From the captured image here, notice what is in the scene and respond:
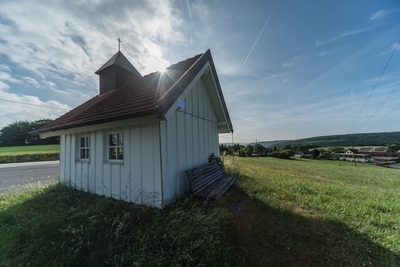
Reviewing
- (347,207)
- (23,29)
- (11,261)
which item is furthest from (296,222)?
(23,29)

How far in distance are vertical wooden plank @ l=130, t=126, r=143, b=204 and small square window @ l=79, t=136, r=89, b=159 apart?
9.41 feet

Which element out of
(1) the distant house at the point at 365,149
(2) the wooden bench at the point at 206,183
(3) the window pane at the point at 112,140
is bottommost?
(1) the distant house at the point at 365,149

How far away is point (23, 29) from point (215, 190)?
30.8 ft

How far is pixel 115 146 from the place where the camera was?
192 inches

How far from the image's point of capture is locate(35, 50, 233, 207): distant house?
13.0 feet

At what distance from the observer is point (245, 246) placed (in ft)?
8.83

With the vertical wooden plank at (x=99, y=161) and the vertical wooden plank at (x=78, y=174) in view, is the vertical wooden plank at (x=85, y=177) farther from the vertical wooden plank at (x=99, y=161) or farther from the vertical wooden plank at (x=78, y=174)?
the vertical wooden plank at (x=99, y=161)

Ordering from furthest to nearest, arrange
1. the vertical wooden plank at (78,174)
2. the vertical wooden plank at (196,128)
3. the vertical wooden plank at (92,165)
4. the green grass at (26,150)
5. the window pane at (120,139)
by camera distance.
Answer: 1. the green grass at (26,150)
2. the vertical wooden plank at (78,174)
3. the vertical wooden plank at (196,128)
4. the vertical wooden plank at (92,165)
5. the window pane at (120,139)

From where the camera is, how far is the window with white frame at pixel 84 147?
5.85 meters

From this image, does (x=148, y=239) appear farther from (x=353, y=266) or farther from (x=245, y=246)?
(x=353, y=266)

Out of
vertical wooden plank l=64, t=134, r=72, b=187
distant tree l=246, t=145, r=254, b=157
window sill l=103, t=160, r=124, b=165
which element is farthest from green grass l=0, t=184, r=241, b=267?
distant tree l=246, t=145, r=254, b=157

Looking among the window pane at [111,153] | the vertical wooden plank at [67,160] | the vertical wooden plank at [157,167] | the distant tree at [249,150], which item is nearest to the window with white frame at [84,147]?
the vertical wooden plank at [67,160]

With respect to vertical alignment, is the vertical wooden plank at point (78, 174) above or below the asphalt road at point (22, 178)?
above

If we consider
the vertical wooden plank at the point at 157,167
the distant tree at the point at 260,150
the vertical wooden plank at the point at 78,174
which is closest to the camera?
the vertical wooden plank at the point at 157,167
